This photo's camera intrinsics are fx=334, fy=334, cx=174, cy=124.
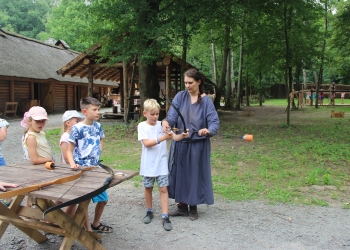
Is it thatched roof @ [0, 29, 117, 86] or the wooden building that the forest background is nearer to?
thatched roof @ [0, 29, 117, 86]

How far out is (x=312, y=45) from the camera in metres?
17.5

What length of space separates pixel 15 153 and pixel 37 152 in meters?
5.79

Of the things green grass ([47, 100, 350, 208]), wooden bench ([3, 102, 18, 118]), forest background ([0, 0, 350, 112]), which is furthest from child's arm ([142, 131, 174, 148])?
wooden bench ([3, 102, 18, 118])

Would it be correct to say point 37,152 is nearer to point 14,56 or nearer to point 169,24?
point 169,24

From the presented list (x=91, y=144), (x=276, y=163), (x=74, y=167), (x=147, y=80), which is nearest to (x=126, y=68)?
(x=147, y=80)

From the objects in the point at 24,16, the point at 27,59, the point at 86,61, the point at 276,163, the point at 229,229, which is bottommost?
the point at 229,229

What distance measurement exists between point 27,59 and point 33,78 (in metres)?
2.15

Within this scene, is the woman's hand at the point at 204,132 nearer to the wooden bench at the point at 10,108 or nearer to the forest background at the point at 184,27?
the forest background at the point at 184,27

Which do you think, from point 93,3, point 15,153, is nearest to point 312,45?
point 93,3

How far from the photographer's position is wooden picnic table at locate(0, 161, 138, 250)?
255 centimetres

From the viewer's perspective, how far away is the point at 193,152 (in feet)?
13.0

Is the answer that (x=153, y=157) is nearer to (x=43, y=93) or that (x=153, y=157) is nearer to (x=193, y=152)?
(x=193, y=152)

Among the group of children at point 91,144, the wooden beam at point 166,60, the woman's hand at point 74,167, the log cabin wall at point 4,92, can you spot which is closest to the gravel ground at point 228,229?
the group of children at point 91,144

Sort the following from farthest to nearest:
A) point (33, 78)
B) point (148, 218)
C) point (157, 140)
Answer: point (33, 78), point (148, 218), point (157, 140)
